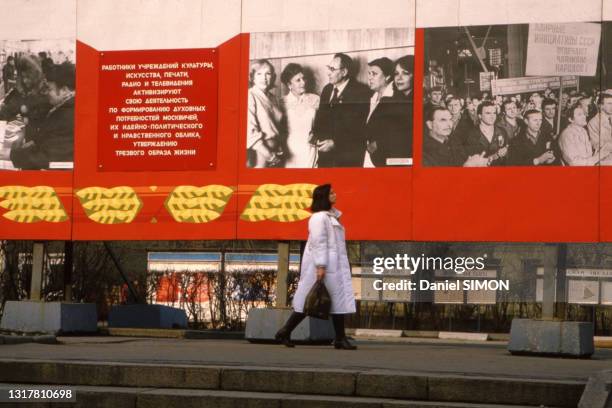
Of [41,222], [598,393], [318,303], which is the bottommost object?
[598,393]

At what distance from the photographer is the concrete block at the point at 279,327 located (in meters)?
14.6

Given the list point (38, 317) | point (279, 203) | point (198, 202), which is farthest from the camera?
point (38, 317)

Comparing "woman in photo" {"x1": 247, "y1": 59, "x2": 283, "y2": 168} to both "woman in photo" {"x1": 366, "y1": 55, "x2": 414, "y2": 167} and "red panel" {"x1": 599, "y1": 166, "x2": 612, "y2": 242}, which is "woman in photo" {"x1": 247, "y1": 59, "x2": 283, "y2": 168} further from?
"red panel" {"x1": 599, "y1": 166, "x2": 612, "y2": 242}

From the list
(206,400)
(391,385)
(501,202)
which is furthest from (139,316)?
(391,385)

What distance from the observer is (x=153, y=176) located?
50.7 ft

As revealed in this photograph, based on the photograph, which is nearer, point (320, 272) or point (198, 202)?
point (320, 272)

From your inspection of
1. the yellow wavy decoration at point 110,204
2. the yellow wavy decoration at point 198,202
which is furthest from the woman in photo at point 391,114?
the yellow wavy decoration at point 110,204

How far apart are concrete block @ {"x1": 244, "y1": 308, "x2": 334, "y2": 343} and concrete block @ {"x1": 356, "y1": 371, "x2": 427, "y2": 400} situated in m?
5.02

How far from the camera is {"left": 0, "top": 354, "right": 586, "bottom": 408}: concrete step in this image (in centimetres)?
915

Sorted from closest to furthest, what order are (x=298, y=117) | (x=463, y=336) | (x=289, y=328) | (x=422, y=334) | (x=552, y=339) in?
(x=552, y=339), (x=289, y=328), (x=298, y=117), (x=463, y=336), (x=422, y=334)

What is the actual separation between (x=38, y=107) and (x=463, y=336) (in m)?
11.5

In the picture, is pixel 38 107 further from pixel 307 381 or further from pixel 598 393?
pixel 598 393

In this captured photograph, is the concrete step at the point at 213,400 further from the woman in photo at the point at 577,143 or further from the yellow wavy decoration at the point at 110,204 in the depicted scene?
the yellow wavy decoration at the point at 110,204

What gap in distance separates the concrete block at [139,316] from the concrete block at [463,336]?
6.69m
